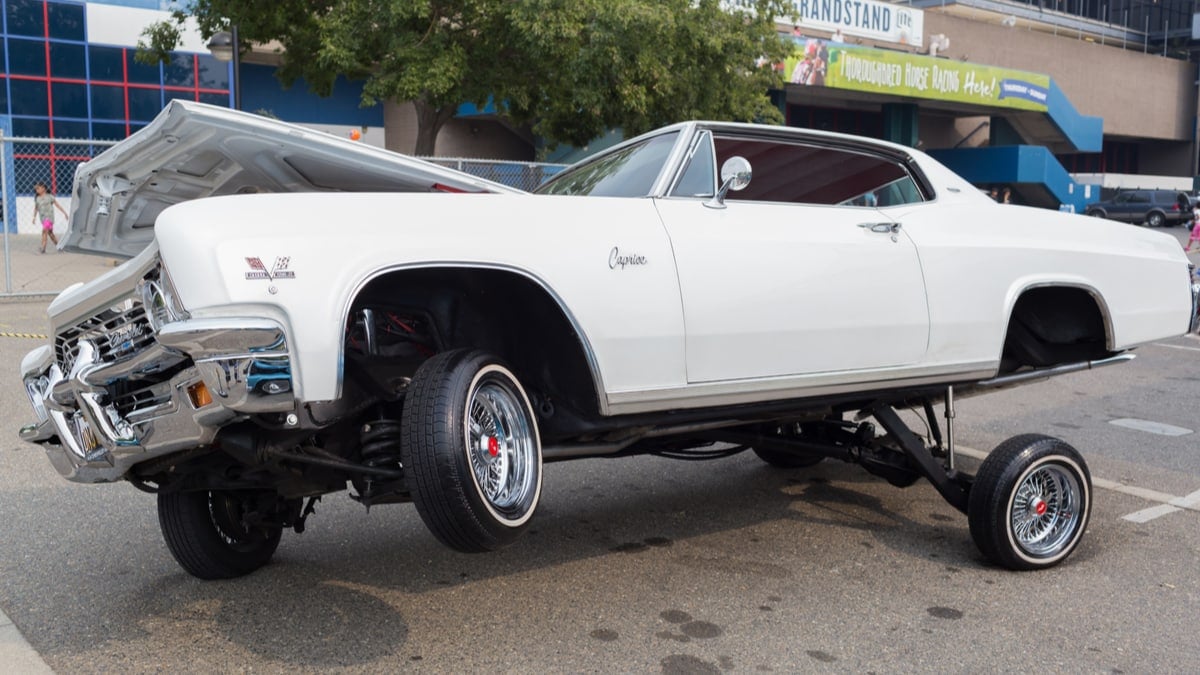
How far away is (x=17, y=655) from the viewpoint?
400 cm

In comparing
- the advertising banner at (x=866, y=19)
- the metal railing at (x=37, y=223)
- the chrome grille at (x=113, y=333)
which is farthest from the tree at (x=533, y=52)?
the advertising banner at (x=866, y=19)

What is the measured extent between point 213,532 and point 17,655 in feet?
2.93

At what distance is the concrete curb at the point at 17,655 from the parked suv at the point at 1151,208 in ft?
145

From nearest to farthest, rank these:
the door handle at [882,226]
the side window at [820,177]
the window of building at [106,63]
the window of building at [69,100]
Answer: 1. the door handle at [882,226]
2. the side window at [820,177]
3. the window of building at [69,100]
4. the window of building at [106,63]

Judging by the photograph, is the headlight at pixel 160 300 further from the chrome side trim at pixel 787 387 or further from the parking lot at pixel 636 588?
the chrome side trim at pixel 787 387

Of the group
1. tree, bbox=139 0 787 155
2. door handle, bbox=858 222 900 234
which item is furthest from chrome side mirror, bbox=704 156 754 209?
tree, bbox=139 0 787 155

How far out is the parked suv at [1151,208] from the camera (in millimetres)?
42625

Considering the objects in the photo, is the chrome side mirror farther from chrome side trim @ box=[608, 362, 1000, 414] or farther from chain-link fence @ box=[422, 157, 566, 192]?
chain-link fence @ box=[422, 157, 566, 192]

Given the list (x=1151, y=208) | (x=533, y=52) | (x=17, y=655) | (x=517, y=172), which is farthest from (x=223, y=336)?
(x=1151, y=208)

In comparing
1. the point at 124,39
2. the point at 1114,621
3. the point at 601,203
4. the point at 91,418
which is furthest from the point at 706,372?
the point at 124,39

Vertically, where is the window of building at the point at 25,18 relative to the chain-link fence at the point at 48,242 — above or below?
above

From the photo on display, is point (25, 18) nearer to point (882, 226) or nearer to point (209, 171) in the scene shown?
point (209, 171)

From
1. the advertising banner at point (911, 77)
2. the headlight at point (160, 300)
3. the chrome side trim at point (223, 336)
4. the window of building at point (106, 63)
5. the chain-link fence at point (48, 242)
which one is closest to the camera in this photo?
the chrome side trim at point (223, 336)

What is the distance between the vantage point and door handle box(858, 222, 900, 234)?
4.99m
